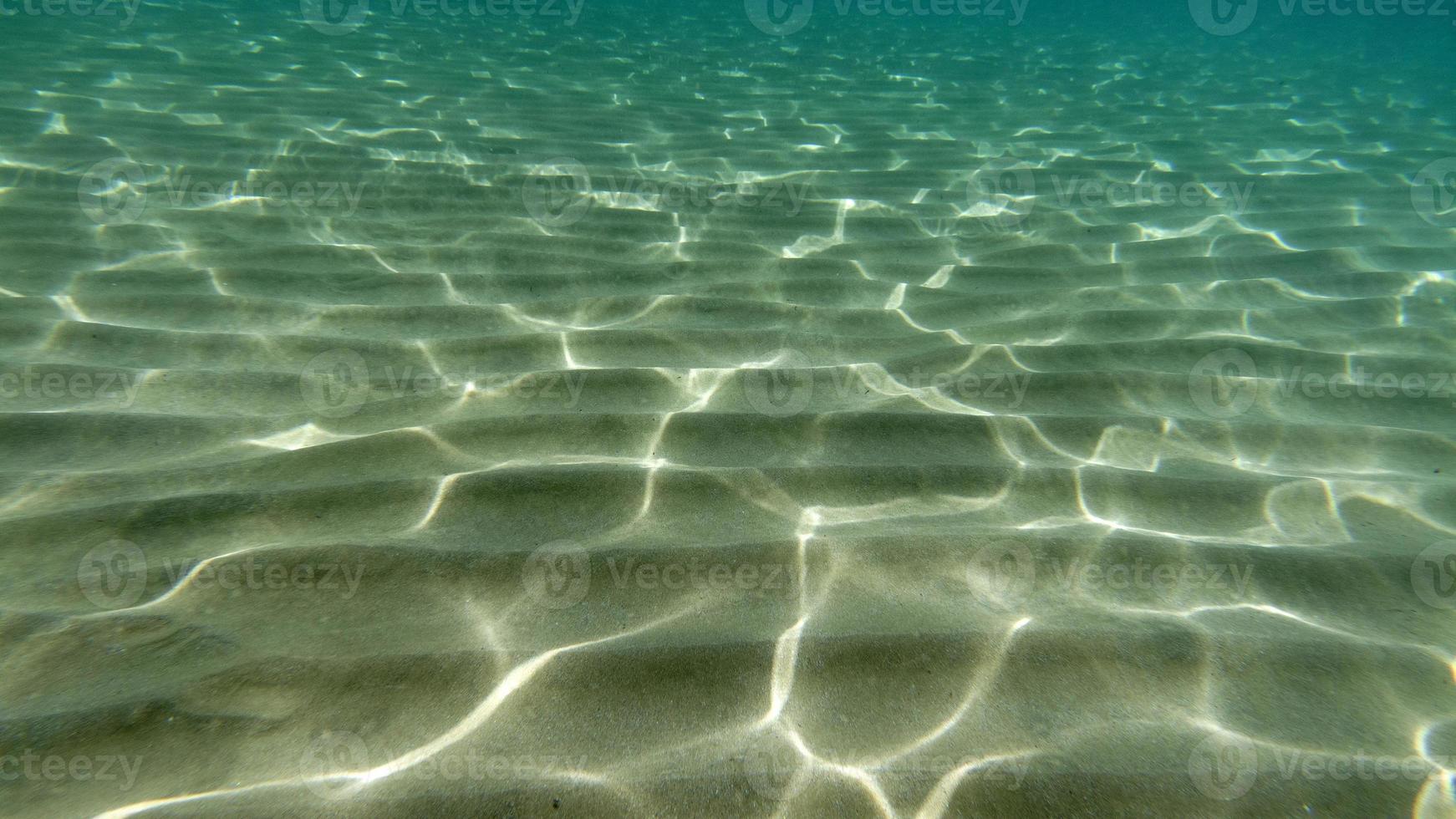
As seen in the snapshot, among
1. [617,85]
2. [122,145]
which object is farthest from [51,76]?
[617,85]

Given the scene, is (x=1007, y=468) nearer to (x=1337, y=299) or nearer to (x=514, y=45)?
(x=1337, y=299)
